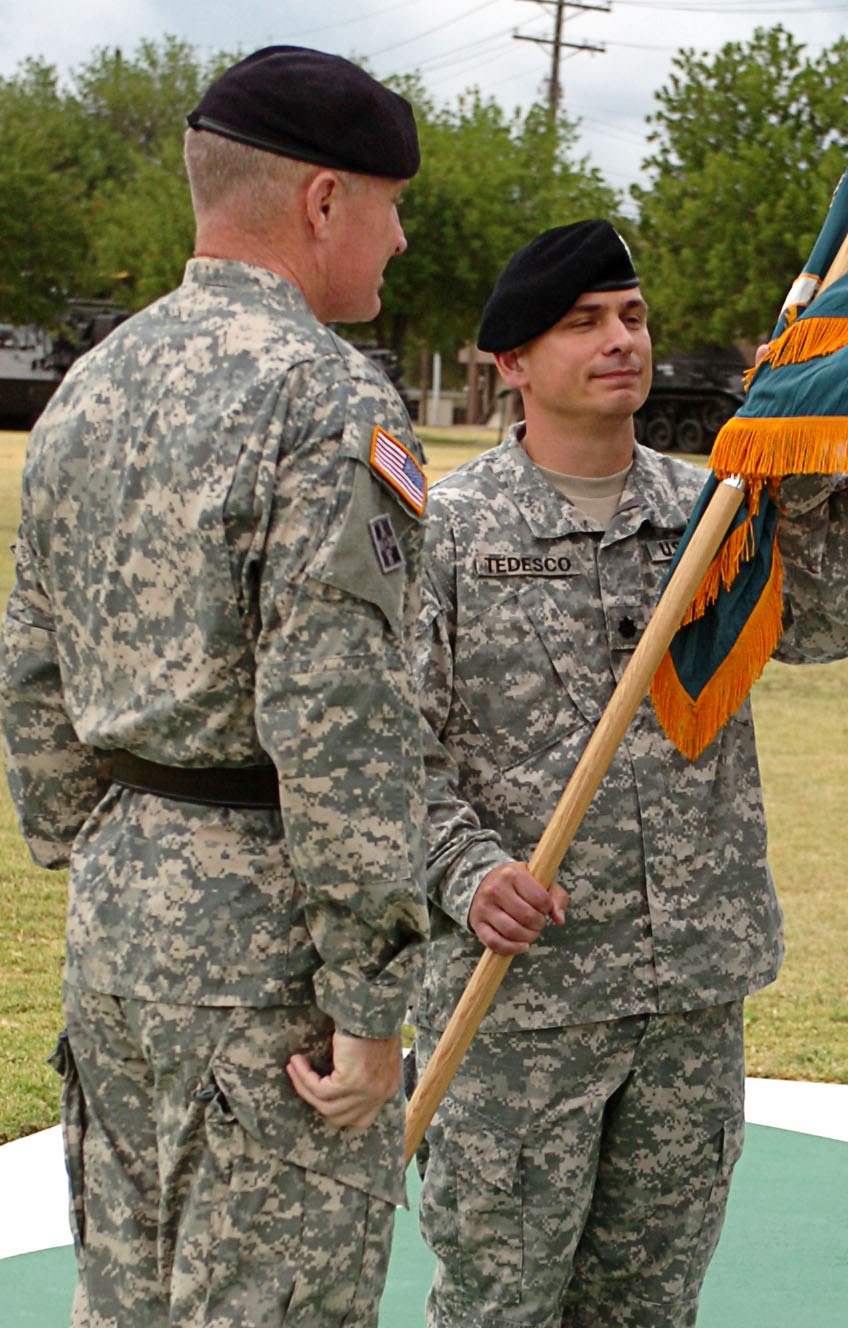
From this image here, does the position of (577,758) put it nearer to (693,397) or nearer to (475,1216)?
(475,1216)

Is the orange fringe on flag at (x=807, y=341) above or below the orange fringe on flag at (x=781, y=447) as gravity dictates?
above

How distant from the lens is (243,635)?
2.07 metres

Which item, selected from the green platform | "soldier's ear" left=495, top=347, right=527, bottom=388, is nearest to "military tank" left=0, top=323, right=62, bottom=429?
the green platform

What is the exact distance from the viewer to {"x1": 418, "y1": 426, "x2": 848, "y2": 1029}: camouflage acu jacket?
9.22ft

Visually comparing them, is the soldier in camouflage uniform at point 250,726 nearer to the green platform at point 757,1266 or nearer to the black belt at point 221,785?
the black belt at point 221,785

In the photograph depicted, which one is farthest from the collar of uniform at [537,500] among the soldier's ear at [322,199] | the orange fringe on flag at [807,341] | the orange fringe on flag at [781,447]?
the soldier's ear at [322,199]

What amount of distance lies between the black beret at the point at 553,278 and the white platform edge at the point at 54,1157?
2.16m

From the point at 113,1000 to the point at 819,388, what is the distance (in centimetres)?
142

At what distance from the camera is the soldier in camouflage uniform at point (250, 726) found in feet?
6.64

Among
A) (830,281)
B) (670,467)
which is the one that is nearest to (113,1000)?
(670,467)

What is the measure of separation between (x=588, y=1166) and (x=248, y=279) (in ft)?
4.73

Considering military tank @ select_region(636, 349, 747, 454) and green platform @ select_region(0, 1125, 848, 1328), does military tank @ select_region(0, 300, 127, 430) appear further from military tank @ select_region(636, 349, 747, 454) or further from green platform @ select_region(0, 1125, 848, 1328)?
green platform @ select_region(0, 1125, 848, 1328)

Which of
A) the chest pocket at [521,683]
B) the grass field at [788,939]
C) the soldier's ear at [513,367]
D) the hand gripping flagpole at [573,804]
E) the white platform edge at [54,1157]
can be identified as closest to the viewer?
the hand gripping flagpole at [573,804]

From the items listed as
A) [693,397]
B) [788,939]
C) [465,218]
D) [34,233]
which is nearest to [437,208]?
[465,218]
